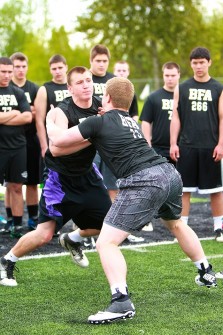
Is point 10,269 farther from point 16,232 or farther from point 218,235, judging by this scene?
point 218,235

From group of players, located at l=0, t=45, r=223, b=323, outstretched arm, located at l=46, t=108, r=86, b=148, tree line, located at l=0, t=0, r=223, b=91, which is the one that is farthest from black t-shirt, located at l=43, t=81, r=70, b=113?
tree line, located at l=0, t=0, r=223, b=91

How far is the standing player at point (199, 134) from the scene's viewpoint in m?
9.05

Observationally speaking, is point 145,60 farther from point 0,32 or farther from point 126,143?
point 126,143

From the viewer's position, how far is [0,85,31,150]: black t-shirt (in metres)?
9.22

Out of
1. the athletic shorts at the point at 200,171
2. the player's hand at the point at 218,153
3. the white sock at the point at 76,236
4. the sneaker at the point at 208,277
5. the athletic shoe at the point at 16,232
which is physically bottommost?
the athletic shoe at the point at 16,232

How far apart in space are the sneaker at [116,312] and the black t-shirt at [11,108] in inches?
164

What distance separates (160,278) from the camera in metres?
6.88

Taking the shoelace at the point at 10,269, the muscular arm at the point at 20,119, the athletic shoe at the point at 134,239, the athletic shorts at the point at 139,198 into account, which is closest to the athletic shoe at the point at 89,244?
the athletic shoe at the point at 134,239

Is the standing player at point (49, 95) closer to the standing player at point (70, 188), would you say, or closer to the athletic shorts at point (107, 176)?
the athletic shorts at point (107, 176)

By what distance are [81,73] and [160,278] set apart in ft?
6.49

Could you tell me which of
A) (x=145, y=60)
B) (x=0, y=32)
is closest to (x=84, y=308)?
(x=145, y=60)

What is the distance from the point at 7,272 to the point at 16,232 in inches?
101

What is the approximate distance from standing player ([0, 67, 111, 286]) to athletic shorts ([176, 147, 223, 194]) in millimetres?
2549

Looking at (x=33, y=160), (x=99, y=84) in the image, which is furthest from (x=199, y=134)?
(x=33, y=160)
